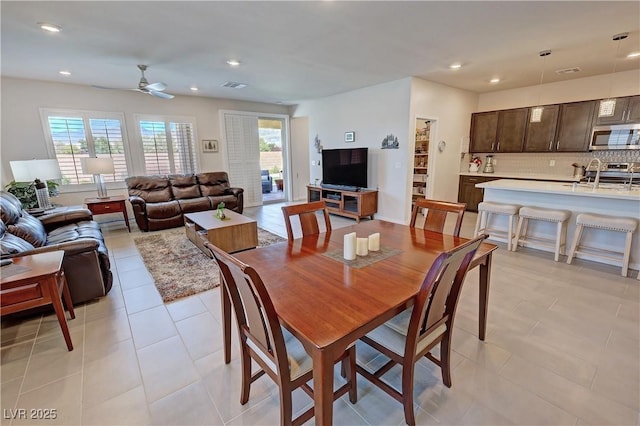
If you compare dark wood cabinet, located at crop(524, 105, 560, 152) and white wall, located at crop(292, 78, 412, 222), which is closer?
white wall, located at crop(292, 78, 412, 222)

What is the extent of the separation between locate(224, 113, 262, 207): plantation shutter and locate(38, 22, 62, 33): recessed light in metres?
3.94

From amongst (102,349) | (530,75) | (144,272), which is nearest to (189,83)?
(144,272)

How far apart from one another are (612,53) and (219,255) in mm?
5601

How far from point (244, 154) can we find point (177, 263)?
4.11 meters

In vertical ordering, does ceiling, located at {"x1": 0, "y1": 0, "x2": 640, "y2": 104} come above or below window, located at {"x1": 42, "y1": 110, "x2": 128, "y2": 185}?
above

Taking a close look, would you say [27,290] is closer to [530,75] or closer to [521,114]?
[530,75]

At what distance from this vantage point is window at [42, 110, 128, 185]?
4961 mm

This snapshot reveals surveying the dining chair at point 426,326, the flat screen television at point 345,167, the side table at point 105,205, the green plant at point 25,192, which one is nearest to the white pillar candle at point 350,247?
the dining chair at point 426,326

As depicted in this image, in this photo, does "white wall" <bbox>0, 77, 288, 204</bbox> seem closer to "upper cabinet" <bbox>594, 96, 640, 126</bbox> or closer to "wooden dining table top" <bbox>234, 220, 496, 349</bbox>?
"wooden dining table top" <bbox>234, 220, 496, 349</bbox>

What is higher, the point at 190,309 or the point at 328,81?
the point at 328,81

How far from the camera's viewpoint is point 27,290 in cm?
187

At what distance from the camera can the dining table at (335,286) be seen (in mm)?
1062

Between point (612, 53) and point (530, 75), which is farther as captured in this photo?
point (530, 75)

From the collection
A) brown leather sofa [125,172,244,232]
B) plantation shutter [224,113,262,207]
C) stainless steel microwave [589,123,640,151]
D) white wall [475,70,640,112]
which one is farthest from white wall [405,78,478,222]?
plantation shutter [224,113,262,207]
